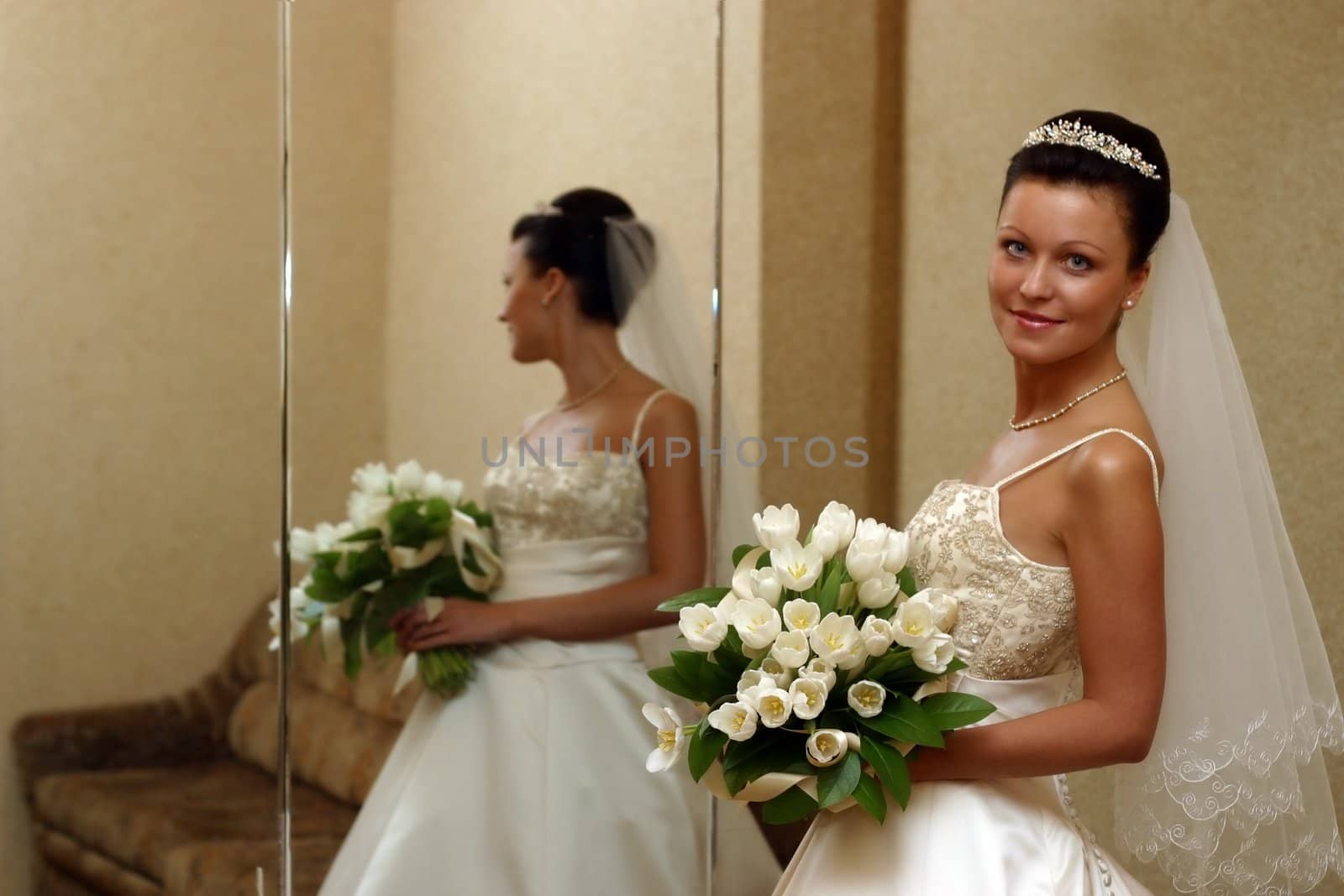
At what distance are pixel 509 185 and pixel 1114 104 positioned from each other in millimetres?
1172

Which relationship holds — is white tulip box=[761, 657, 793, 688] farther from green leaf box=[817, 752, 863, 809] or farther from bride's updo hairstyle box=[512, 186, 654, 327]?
bride's updo hairstyle box=[512, 186, 654, 327]

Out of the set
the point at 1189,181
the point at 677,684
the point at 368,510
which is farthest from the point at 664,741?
the point at 1189,181

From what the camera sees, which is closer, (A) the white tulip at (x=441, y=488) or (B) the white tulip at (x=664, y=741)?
(B) the white tulip at (x=664, y=741)

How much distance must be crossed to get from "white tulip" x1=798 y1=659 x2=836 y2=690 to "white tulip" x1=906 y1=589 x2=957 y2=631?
0.36ft

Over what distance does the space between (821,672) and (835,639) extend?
0.12 feet

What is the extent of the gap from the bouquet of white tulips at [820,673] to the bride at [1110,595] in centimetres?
9

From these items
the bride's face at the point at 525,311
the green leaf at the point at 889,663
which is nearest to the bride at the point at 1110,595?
the green leaf at the point at 889,663

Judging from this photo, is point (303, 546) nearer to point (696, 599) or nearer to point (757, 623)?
point (696, 599)

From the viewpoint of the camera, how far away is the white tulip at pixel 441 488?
92.3 inches

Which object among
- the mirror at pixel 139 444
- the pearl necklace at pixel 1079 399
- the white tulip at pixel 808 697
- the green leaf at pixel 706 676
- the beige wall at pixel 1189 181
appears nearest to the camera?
the white tulip at pixel 808 697

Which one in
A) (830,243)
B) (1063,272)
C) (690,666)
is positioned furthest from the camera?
(830,243)

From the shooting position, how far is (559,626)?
2365mm

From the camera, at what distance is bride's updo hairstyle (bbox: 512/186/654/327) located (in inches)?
93.6

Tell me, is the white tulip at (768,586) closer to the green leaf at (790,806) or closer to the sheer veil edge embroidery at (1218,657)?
the green leaf at (790,806)
